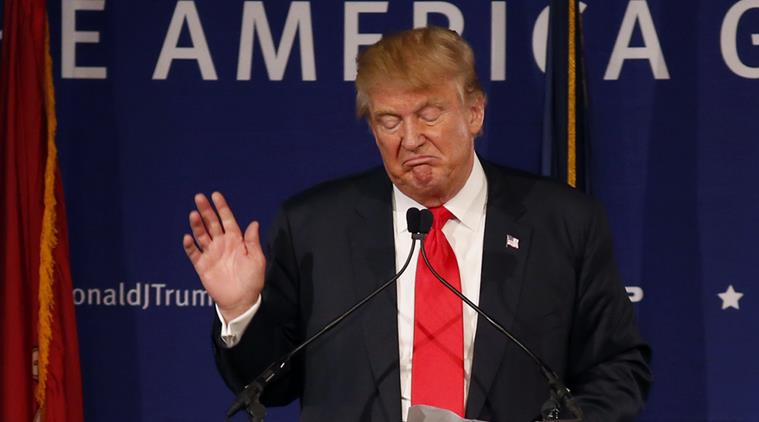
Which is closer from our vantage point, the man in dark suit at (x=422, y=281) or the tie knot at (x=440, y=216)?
the man in dark suit at (x=422, y=281)

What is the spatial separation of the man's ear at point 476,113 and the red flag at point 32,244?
5.06 feet

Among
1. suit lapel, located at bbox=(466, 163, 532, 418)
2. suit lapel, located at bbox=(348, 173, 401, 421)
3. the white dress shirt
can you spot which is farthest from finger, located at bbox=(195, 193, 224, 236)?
suit lapel, located at bbox=(466, 163, 532, 418)

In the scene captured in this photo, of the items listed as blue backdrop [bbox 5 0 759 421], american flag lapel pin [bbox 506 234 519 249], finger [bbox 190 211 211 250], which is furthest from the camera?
blue backdrop [bbox 5 0 759 421]

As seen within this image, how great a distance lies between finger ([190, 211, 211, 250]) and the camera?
7.66 feet

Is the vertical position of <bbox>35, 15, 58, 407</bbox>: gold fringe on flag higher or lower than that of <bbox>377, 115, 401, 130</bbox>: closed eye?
lower

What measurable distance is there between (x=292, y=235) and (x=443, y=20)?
4.41ft

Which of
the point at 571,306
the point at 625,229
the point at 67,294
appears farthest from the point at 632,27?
the point at 67,294

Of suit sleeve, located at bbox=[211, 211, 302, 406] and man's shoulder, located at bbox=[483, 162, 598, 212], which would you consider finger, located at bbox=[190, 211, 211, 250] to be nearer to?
suit sleeve, located at bbox=[211, 211, 302, 406]

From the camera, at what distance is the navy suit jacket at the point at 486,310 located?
8.02ft

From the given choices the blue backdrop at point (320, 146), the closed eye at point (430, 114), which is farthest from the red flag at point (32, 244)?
the closed eye at point (430, 114)

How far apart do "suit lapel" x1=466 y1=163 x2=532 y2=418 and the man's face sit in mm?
150

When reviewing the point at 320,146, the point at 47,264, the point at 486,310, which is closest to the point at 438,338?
the point at 486,310

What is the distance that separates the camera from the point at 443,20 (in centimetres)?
376

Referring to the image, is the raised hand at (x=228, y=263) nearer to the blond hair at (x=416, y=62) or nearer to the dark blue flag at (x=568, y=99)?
the blond hair at (x=416, y=62)
